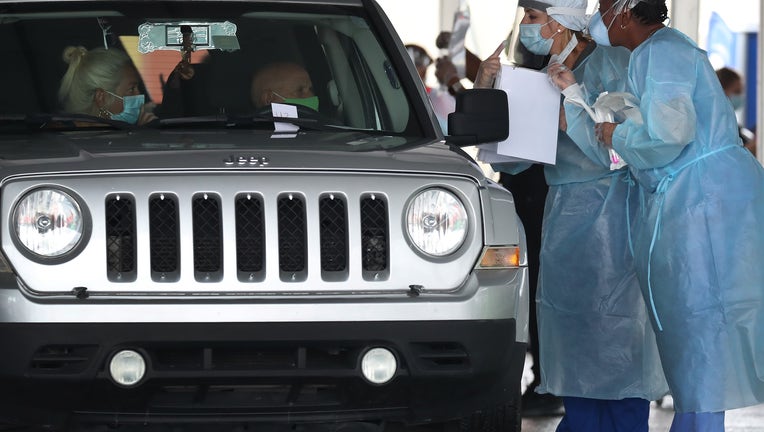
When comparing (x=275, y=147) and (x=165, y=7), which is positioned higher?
(x=165, y=7)

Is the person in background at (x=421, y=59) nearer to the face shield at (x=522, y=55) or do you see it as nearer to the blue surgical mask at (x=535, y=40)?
the face shield at (x=522, y=55)

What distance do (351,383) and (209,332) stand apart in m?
0.43

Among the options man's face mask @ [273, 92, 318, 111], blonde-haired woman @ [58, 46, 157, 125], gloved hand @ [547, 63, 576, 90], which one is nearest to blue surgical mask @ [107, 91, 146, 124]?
blonde-haired woman @ [58, 46, 157, 125]

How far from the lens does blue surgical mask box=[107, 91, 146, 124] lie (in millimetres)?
4926

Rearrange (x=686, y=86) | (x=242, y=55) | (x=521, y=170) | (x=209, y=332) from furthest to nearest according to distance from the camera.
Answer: (x=521, y=170)
(x=242, y=55)
(x=686, y=86)
(x=209, y=332)

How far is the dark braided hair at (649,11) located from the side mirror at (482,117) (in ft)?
1.87

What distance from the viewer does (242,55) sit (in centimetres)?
518

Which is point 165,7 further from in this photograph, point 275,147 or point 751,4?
point 751,4

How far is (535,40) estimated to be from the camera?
5523 mm

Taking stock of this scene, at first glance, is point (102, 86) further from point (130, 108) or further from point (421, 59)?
point (421, 59)

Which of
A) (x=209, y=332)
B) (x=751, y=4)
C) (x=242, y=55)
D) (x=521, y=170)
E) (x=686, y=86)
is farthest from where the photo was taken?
(x=751, y=4)

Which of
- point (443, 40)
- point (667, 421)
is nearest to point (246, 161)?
point (667, 421)

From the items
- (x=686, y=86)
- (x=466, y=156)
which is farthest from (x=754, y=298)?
(x=466, y=156)

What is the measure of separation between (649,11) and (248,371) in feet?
6.61
